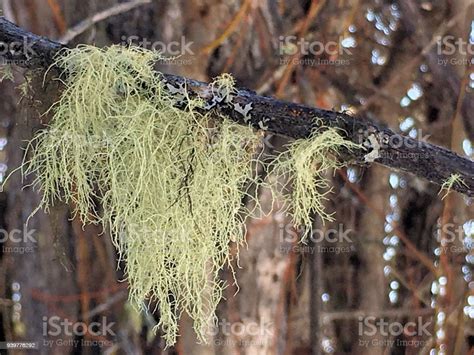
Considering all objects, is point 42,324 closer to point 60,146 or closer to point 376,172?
point 60,146

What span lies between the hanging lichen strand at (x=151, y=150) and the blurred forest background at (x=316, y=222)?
0.32m

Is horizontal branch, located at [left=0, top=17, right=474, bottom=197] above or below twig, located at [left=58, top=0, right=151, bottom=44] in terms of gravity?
below

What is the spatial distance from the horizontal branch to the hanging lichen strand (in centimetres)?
1

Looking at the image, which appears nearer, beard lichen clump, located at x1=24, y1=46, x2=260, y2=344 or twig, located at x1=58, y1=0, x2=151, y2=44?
beard lichen clump, located at x1=24, y1=46, x2=260, y2=344

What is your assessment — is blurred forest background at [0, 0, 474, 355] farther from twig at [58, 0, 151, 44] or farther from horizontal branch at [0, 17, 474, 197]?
horizontal branch at [0, 17, 474, 197]

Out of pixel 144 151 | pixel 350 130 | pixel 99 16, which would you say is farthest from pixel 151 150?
pixel 99 16

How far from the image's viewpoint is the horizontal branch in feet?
1.77

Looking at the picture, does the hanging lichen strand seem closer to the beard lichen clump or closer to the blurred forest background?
the beard lichen clump

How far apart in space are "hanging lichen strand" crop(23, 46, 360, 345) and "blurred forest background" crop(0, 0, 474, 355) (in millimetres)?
324

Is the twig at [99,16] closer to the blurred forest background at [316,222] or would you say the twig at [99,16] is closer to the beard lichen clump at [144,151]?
the blurred forest background at [316,222]

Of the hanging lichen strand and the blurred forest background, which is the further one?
the blurred forest background

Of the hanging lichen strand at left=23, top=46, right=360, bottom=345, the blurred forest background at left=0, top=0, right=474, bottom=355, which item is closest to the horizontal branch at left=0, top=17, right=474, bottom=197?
the hanging lichen strand at left=23, top=46, right=360, bottom=345

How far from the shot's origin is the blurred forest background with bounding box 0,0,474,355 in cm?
95

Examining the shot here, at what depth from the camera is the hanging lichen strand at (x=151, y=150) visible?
1.83 feet
